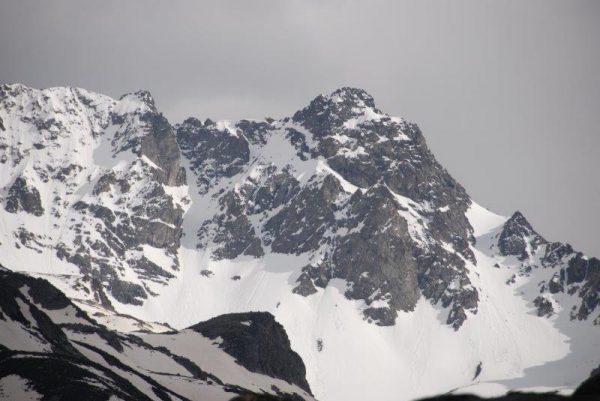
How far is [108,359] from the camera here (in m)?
172

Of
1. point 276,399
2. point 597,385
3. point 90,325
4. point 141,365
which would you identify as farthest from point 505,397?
point 90,325

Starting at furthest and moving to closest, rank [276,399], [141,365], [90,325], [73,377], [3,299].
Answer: [90,325] < [141,365] < [3,299] < [73,377] < [276,399]

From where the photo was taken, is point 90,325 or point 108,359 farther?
point 90,325

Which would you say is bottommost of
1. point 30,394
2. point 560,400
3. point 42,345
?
point 560,400

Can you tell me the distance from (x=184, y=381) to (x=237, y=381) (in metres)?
23.7

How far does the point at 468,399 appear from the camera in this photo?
62.2 meters

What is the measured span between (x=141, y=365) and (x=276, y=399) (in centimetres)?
11479

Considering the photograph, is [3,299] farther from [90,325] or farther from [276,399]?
[276,399]

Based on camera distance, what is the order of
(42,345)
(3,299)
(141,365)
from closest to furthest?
1. (42,345)
2. (3,299)
3. (141,365)

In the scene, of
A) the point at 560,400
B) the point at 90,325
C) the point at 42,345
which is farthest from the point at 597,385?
the point at 90,325

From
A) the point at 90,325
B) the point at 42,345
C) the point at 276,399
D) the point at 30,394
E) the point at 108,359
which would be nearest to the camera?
the point at 276,399

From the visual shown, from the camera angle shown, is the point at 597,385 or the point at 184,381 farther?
the point at 184,381

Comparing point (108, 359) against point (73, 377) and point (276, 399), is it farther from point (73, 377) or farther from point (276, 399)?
point (276, 399)

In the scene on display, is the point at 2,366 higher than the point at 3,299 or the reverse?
the reverse
